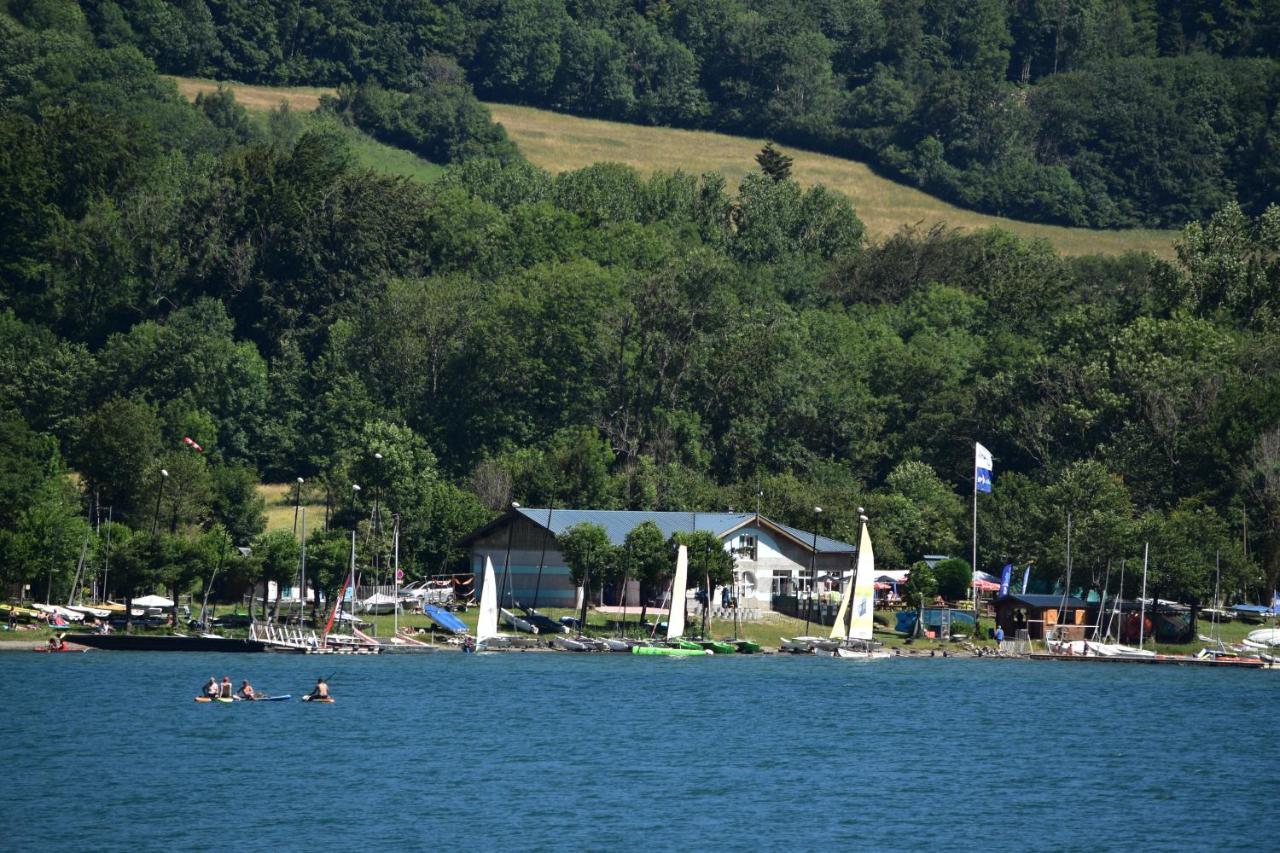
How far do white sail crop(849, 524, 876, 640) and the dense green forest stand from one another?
1926 cm

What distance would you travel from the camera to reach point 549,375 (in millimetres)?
153625

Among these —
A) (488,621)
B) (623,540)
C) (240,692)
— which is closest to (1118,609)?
(623,540)

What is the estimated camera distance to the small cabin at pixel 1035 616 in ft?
396

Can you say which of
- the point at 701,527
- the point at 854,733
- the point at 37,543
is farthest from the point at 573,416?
the point at 854,733

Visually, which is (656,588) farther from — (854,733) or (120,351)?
(120,351)

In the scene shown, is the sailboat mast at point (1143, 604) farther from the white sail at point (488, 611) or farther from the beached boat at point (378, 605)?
the beached boat at point (378, 605)

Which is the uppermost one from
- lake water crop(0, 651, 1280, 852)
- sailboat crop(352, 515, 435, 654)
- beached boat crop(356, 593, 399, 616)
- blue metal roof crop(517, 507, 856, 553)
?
blue metal roof crop(517, 507, 856, 553)

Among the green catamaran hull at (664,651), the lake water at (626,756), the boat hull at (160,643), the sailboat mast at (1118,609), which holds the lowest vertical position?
the lake water at (626,756)

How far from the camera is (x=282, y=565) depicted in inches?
4579

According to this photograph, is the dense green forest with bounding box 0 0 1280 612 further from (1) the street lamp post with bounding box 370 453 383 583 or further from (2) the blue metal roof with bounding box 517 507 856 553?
(2) the blue metal roof with bounding box 517 507 856 553

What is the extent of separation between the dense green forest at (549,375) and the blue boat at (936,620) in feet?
23.4

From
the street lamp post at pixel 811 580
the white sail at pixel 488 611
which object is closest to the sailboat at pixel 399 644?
the white sail at pixel 488 611

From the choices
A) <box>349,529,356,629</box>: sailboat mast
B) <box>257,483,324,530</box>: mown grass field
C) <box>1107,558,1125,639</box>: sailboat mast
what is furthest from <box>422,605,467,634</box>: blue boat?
<box>1107,558,1125,639</box>: sailboat mast

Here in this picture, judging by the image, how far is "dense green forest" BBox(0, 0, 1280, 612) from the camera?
129625 mm
